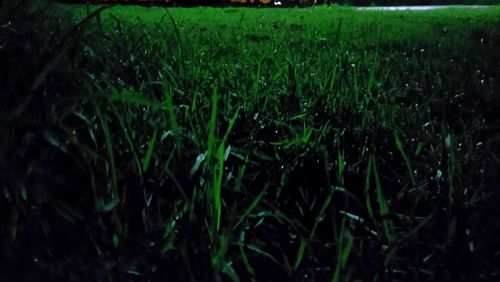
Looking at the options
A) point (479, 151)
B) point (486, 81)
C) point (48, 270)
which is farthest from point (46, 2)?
point (486, 81)

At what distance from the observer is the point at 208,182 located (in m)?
2.20

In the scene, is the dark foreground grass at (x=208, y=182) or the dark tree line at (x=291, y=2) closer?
the dark foreground grass at (x=208, y=182)

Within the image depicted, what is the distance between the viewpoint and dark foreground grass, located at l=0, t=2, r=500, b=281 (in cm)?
215

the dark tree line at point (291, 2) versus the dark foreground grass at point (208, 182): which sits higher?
the dark foreground grass at point (208, 182)

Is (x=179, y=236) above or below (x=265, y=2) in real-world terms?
above

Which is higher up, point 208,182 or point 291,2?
point 208,182

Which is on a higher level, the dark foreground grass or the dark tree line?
the dark foreground grass

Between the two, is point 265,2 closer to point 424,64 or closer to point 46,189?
point 424,64

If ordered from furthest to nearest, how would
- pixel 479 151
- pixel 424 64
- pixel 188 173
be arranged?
pixel 424 64 → pixel 479 151 → pixel 188 173

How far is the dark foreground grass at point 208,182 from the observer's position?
2150 mm

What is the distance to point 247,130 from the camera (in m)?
2.67

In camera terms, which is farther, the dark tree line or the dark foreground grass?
the dark tree line

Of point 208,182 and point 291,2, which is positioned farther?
point 291,2

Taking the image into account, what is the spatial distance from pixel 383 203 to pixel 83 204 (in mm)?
758
